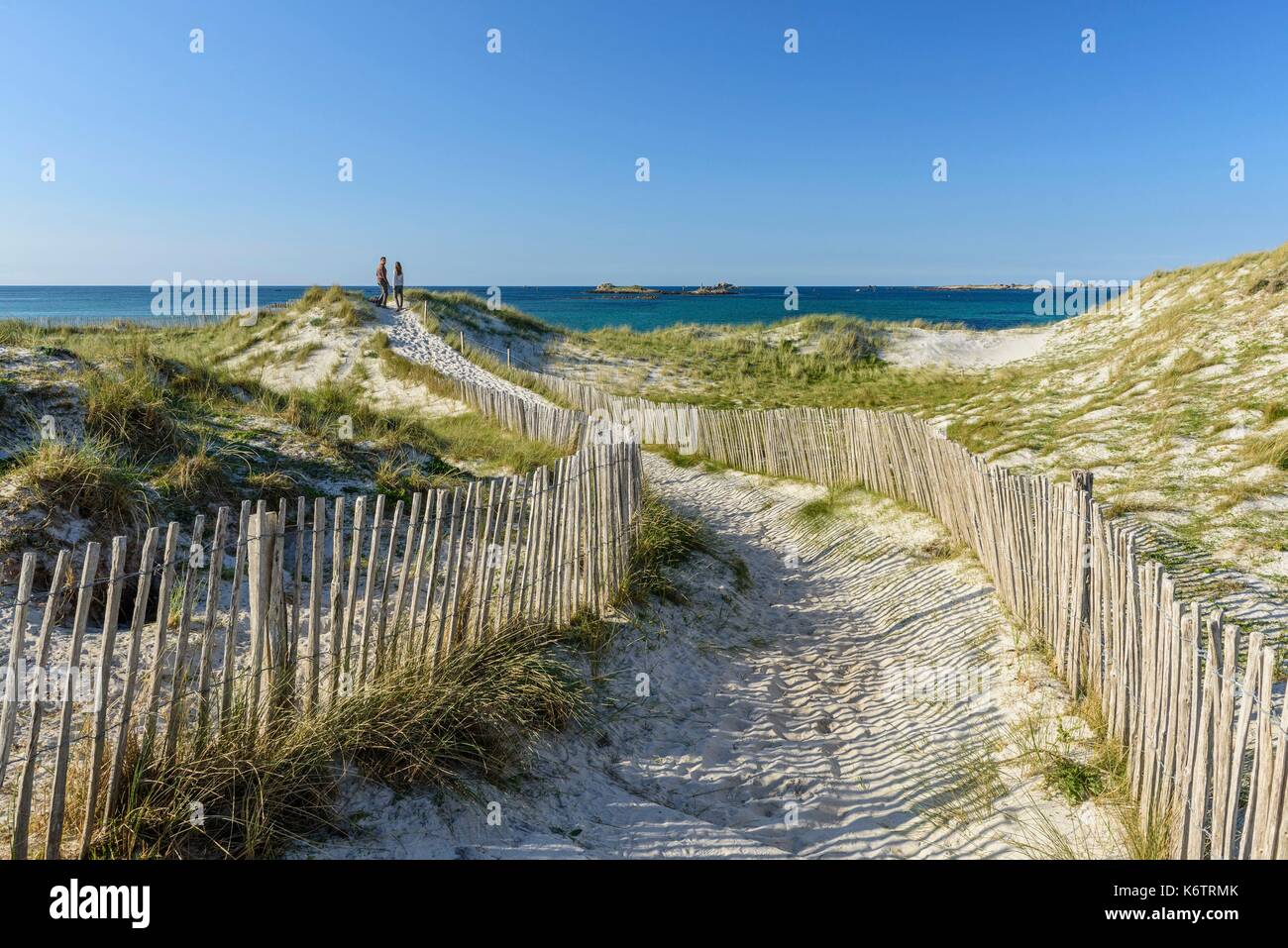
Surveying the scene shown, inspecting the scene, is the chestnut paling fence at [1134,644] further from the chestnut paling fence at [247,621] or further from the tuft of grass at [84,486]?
the tuft of grass at [84,486]

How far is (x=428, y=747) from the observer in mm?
3713

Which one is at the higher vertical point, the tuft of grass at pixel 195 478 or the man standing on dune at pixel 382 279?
the man standing on dune at pixel 382 279

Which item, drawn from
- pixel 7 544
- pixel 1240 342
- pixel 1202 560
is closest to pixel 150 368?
pixel 7 544

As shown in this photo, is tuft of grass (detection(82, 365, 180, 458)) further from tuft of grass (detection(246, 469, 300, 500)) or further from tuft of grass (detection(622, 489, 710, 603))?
tuft of grass (detection(622, 489, 710, 603))

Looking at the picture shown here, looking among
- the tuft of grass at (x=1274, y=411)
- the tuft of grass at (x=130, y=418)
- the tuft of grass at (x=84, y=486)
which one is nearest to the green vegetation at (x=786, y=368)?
the tuft of grass at (x=1274, y=411)

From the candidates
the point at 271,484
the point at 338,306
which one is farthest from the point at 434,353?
the point at 271,484

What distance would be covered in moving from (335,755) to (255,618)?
715mm

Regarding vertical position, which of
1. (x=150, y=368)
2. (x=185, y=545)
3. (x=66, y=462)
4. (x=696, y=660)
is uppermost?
(x=150, y=368)

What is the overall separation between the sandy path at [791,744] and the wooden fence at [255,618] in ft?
2.23

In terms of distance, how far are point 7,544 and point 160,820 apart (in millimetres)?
3475

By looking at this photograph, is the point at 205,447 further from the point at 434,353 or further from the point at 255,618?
the point at 434,353

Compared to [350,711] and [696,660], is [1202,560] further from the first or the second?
[350,711]

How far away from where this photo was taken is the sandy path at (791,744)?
3633mm

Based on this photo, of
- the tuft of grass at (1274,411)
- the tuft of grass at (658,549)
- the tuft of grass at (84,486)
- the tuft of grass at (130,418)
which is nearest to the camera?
the tuft of grass at (84,486)
